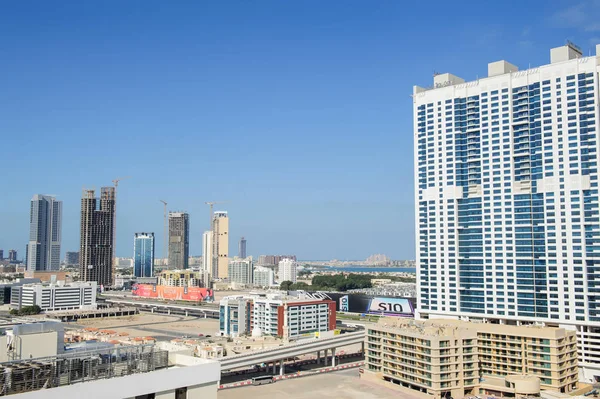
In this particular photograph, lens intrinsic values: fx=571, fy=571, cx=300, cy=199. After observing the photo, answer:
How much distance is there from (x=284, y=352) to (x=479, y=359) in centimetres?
1722

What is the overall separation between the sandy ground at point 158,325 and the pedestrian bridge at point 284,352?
3272cm

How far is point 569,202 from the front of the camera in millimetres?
52312

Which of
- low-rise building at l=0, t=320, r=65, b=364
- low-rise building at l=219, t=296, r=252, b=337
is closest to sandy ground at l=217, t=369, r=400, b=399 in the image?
low-rise building at l=219, t=296, r=252, b=337

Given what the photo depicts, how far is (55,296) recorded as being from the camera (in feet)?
413

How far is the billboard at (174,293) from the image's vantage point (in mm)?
133625

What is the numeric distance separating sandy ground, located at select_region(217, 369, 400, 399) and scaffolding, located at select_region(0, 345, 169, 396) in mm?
26847

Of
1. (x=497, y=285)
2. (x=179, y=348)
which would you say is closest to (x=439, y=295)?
(x=497, y=285)

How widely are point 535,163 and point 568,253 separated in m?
9.02

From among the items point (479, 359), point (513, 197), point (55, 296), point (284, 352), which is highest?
point (513, 197)

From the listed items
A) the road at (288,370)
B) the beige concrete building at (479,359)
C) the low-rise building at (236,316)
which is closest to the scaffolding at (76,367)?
the beige concrete building at (479,359)

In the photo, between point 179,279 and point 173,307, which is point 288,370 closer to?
point 173,307

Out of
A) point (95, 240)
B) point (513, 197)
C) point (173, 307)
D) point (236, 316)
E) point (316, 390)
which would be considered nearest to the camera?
point (316, 390)

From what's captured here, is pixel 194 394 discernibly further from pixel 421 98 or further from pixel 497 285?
pixel 421 98

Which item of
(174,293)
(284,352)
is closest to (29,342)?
(284,352)
